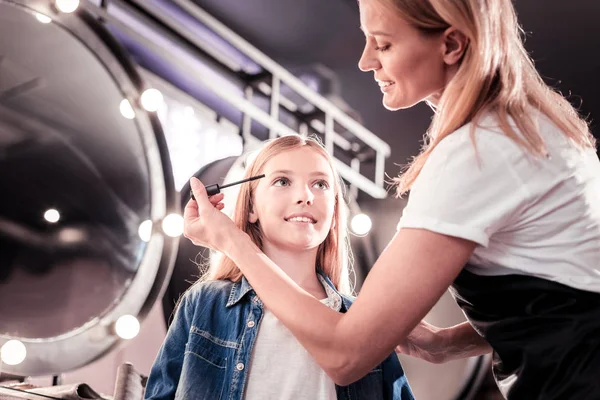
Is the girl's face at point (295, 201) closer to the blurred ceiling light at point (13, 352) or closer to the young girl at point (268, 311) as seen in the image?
the young girl at point (268, 311)

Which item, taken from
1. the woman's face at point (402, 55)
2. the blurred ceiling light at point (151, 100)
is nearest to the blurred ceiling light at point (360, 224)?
the blurred ceiling light at point (151, 100)

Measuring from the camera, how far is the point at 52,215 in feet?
5.15

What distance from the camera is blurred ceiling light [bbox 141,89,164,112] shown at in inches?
68.5

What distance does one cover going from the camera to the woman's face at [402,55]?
0.86 meters

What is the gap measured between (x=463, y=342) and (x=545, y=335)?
1.03 ft

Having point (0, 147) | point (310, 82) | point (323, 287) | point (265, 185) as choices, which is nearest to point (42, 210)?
point (0, 147)

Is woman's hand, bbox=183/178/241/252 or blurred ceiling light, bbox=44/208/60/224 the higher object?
blurred ceiling light, bbox=44/208/60/224

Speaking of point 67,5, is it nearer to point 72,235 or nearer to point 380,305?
point 72,235

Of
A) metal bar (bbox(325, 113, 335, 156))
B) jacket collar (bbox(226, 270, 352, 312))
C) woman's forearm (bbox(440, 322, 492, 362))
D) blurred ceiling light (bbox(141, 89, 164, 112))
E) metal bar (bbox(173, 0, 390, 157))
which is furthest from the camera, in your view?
metal bar (bbox(325, 113, 335, 156))

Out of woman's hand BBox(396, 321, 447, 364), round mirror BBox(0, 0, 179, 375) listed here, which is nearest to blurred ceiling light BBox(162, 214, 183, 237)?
round mirror BBox(0, 0, 179, 375)

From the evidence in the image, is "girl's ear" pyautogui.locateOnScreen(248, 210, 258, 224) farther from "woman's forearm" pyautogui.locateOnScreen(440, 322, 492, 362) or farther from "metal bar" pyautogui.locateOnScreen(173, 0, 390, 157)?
"metal bar" pyautogui.locateOnScreen(173, 0, 390, 157)

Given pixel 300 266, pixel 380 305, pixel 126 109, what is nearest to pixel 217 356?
pixel 300 266

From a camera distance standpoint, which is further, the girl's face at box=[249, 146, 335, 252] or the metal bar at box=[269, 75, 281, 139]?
the metal bar at box=[269, 75, 281, 139]

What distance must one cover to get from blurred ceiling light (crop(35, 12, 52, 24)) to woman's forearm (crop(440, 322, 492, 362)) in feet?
3.88
